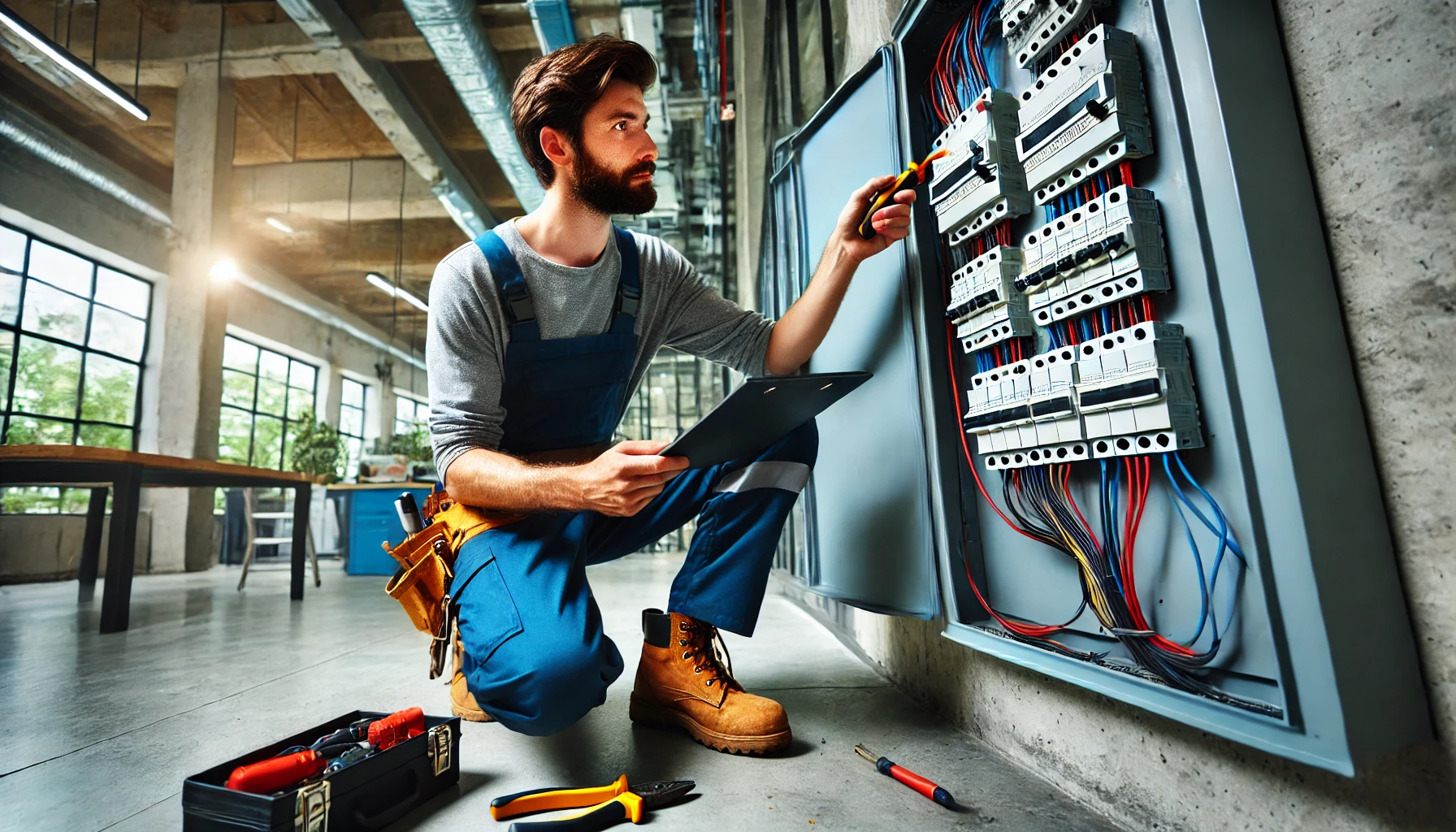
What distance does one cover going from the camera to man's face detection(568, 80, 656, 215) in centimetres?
133

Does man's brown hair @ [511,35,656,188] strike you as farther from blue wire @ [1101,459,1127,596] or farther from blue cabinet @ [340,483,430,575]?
blue cabinet @ [340,483,430,575]

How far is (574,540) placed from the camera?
1199mm

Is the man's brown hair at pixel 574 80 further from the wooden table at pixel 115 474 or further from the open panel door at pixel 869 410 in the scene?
the wooden table at pixel 115 474

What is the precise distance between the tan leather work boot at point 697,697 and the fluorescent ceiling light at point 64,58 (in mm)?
5333

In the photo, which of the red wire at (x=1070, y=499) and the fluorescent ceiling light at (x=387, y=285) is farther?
the fluorescent ceiling light at (x=387, y=285)

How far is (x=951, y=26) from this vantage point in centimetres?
117

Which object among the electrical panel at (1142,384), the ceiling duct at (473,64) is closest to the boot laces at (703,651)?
the electrical panel at (1142,384)

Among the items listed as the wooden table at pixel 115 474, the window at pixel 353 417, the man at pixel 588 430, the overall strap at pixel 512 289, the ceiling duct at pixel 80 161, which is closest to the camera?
the man at pixel 588 430

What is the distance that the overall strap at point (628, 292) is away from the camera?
1.38 metres

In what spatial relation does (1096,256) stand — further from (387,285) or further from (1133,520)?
(387,285)

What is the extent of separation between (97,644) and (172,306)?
5126mm

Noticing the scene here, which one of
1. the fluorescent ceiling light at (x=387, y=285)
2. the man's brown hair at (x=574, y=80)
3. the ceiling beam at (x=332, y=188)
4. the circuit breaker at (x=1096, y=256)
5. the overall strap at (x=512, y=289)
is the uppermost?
the ceiling beam at (x=332, y=188)

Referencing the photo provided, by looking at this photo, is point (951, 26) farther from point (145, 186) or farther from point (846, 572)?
point (145, 186)

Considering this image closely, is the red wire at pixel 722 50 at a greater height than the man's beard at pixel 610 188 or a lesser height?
greater
